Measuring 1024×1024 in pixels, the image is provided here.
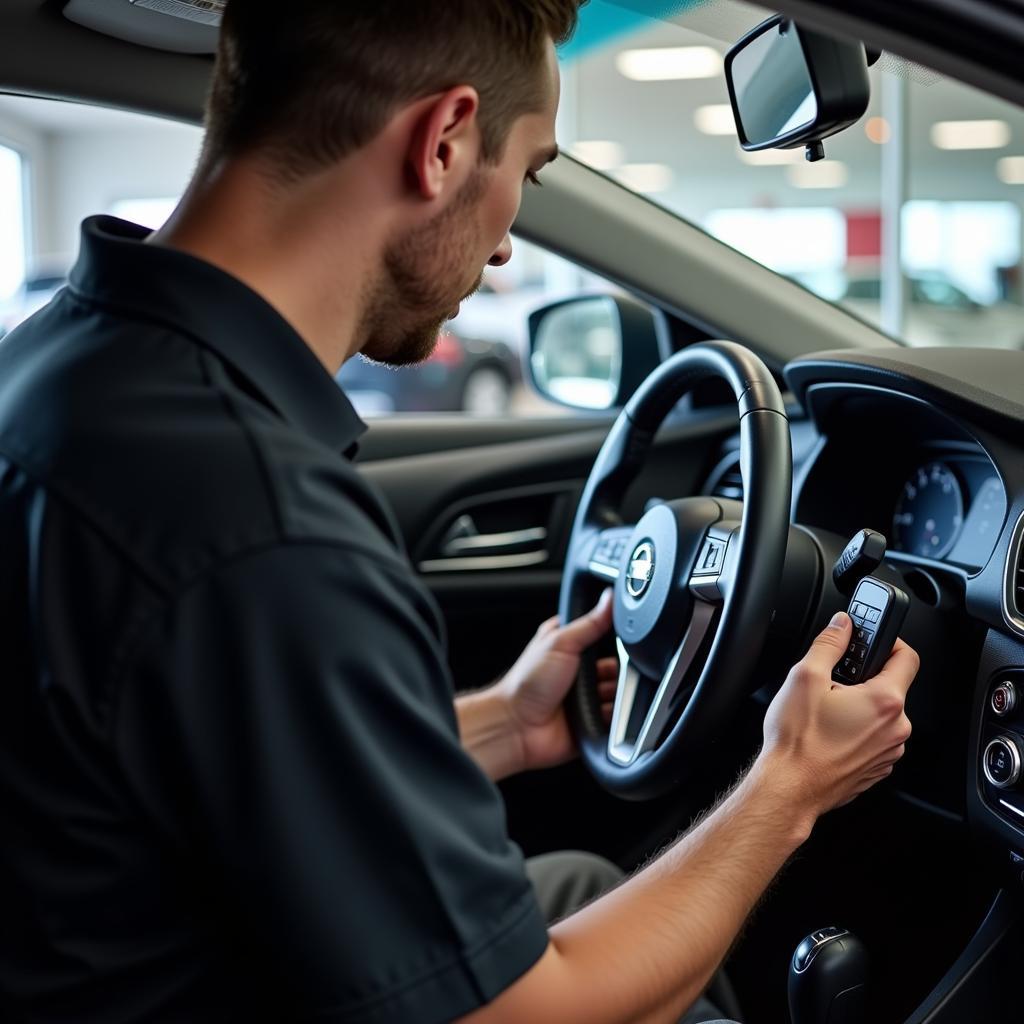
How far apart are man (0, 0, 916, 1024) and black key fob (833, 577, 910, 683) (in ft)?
1.03

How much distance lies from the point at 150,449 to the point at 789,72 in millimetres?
800

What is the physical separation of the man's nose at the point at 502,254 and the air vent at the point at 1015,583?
56 centimetres

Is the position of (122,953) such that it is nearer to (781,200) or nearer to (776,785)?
(776,785)

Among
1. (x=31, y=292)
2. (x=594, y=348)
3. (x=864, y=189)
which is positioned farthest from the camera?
(x=864, y=189)

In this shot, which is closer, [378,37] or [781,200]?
[378,37]

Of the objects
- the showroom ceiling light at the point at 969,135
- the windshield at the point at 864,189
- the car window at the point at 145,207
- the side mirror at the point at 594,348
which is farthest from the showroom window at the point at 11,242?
the showroom ceiling light at the point at 969,135

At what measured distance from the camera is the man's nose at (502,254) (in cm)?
109

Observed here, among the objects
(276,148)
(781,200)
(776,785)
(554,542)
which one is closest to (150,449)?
(276,148)

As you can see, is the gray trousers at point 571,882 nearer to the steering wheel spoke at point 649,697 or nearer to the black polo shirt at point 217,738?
the steering wheel spoke at point 649,697

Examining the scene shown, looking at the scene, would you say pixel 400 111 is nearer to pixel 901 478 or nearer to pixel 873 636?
pixel 873 636

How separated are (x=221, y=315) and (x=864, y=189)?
57.5 ft

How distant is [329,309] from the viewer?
2.91 feet

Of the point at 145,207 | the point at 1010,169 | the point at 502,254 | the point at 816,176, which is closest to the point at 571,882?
the point at 502,254

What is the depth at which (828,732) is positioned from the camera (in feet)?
3.48
